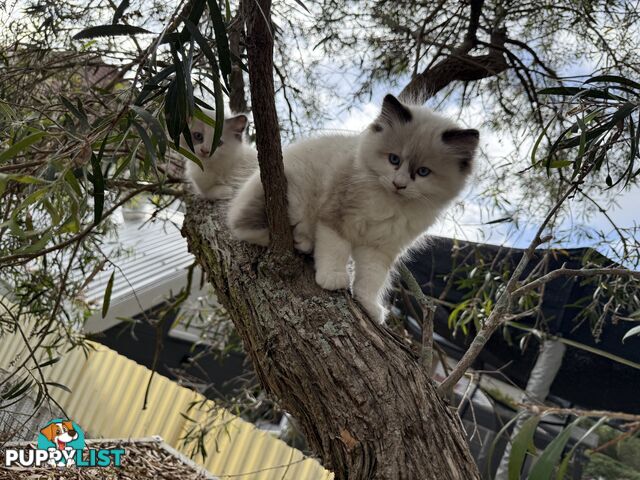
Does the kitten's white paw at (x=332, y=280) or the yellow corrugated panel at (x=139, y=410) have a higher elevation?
the kitten's white paw at (x=332, y=280)

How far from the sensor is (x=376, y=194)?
1.49m

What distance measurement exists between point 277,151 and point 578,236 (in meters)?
1.64

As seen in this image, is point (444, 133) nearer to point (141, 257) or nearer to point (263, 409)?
point (263, 409)

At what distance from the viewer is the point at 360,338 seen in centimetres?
122

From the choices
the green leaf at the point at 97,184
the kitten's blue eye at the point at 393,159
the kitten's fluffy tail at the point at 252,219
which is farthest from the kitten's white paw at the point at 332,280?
the green leaf at the point at 97,184

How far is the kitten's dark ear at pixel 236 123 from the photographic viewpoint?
7.20ft

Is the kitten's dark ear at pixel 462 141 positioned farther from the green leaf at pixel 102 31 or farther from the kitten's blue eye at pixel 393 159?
the green leaf at pixel 102 31

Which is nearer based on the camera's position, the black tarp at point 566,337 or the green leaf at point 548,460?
the green leaf at point 548,460

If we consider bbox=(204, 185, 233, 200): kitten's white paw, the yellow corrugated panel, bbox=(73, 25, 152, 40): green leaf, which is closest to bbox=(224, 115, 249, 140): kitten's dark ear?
bbox=(204, 185, 233, 200): kitten's white paw

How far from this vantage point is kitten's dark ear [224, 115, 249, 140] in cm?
219

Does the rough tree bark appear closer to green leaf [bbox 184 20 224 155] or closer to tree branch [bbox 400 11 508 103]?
green leaf [bbox 184 20 224 155]

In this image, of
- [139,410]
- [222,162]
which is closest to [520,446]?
[222,162]

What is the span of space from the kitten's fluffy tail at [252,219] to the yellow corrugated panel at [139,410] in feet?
5.66

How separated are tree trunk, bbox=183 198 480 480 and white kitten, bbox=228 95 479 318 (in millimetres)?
125
